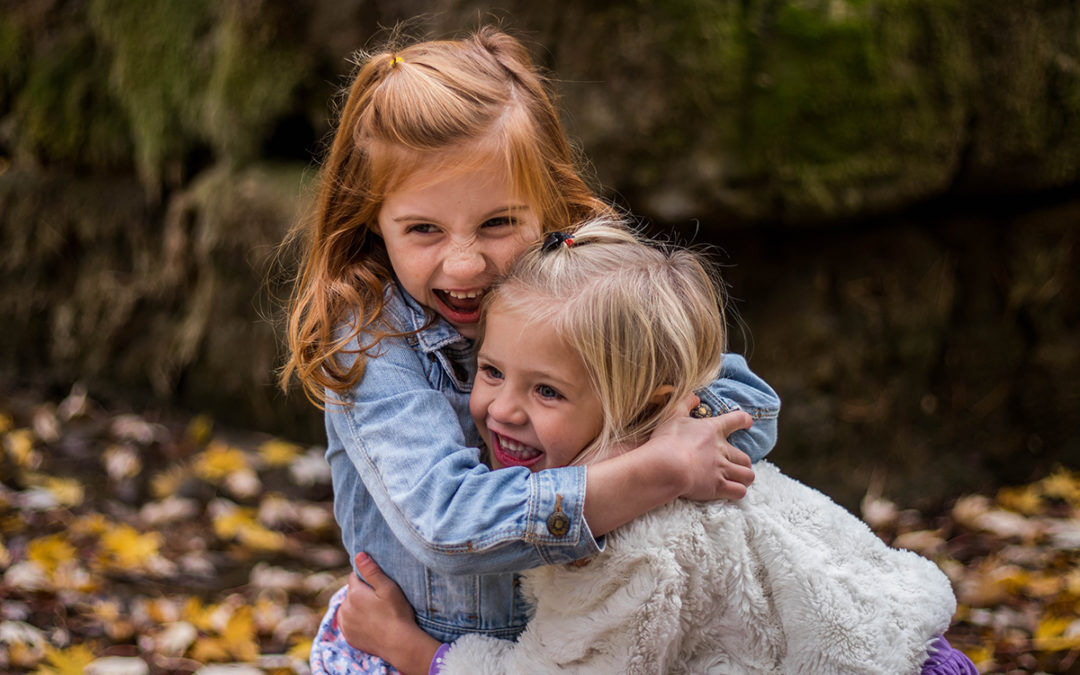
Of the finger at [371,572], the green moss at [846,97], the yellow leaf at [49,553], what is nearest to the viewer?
the finger at [371,572]

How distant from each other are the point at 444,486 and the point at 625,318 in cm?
40

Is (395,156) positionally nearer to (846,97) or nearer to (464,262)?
(464,262)

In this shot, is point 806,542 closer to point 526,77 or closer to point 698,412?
point 698,412

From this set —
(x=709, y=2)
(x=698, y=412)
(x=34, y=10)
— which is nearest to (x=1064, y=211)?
(x=709, y=2)

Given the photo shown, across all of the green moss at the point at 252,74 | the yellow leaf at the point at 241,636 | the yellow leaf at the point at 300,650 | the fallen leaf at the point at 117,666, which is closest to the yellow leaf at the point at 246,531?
the yellow leaf at the point at 241,636

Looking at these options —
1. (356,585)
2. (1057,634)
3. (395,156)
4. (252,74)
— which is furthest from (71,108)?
(1057,634)

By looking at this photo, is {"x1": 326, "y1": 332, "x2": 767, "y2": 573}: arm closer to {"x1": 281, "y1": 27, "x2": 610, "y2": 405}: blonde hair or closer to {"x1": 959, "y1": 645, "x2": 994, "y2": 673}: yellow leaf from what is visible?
{"x1": 281, "y1": 27, "x2": 610, "y2": 405}: blonde hair

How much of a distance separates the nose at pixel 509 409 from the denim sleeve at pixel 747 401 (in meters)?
0.35

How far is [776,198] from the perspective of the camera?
3434 millimetres

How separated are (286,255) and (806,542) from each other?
2786 mm

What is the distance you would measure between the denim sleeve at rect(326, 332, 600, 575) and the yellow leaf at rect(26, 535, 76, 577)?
81.4 inches

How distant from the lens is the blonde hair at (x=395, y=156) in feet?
5.65

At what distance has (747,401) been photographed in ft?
6.22

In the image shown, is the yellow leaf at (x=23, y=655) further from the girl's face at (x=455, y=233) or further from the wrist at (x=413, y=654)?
the girl's face at (x=455, y=233)
